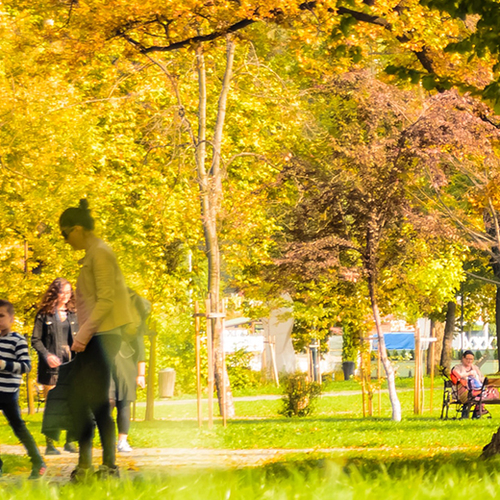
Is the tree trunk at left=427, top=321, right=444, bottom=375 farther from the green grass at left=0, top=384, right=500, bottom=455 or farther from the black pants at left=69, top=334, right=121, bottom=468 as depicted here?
the black pants at left=69, top=334, right=121, bottom=468

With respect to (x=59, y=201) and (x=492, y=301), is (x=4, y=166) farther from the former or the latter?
(x=492, y=301)

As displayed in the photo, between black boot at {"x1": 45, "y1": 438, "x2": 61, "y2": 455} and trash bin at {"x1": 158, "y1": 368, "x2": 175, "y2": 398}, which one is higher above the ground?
→ trash bin at {"x1": 158, "y1": 368, "x2": 175, "y2": 398}

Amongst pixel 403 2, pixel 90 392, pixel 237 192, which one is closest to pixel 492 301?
pixel 237 192

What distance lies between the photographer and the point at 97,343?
7680 millimetres

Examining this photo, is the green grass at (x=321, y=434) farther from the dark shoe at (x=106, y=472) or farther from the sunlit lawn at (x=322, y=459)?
the dark shoe at (x=106, y=472)

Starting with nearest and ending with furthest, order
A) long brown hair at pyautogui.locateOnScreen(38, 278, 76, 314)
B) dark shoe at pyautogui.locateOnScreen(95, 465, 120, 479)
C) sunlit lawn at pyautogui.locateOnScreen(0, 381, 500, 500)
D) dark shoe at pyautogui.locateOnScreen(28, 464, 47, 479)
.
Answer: sunlit lawn at pyautogui.locateOnScreen(0, 381, 500, 500) → dark shoe at pyautogui.locateOnScreen(95, 465, 120, 479) → dark shoe at pyautogui.locateOnScreen(28, 464, 47, 479) → long brown hair at pyautogui.locateOnScreen(38, 278, 76, 314)

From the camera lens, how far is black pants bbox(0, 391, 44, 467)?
888 cm

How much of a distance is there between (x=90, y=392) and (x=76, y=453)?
396 cm

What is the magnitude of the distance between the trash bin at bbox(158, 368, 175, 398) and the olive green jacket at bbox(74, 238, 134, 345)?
23938 millimetres

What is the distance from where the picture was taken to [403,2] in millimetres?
11859

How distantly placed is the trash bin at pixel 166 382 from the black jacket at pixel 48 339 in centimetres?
2034

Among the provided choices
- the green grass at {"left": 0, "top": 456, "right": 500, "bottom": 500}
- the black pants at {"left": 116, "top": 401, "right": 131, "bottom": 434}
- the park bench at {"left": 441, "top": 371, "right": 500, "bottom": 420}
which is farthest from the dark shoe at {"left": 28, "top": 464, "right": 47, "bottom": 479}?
the park bench at {"left": 441, "top": 371, "right": 500, "bottom": 420}

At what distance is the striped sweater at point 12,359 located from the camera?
8852 mm

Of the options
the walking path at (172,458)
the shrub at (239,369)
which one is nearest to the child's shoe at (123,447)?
the walking path at (172,458)
